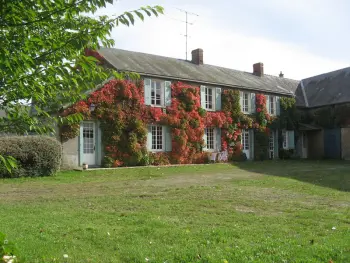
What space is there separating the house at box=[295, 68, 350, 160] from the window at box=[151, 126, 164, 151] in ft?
46.1

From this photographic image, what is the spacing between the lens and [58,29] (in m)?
3.42

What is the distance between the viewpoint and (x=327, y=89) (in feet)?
100

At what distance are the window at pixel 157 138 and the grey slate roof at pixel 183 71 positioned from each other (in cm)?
330

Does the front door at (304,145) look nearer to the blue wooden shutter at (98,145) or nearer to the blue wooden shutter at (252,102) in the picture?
the blue wooden shutter at (252,102)

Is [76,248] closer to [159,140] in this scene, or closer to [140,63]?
[159,140]

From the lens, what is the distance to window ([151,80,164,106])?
846 inches

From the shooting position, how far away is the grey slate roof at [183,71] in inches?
841

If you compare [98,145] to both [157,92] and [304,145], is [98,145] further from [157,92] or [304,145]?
[304,145]

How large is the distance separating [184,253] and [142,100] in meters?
16.6

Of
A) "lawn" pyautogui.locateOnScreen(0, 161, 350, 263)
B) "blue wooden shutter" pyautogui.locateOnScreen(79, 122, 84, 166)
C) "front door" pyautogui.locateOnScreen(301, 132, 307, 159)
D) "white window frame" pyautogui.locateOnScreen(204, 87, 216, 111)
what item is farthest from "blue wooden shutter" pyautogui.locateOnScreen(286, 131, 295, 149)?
"lawn" pyautogui.locateOnScreen(0, 161, 350, 263)

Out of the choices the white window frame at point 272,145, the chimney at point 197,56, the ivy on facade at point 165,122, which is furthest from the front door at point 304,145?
the chimney at point 197,56

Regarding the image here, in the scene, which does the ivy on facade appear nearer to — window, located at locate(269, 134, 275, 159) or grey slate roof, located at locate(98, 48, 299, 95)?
grey slate roof, located at locate(98, 48, 299, 95)

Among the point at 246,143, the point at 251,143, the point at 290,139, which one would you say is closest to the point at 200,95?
the point at 246,143

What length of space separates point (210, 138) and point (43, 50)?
21233 millimetres
